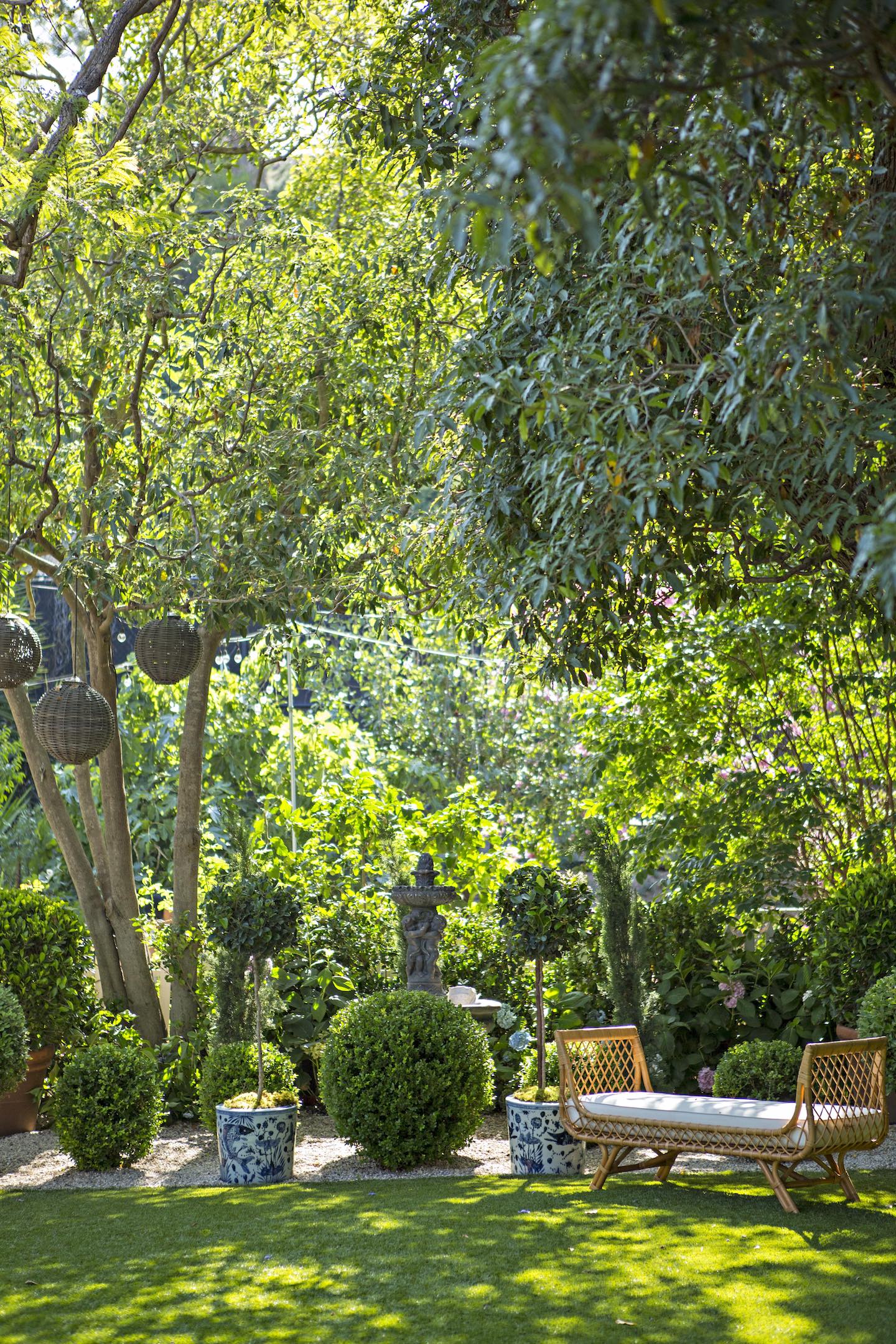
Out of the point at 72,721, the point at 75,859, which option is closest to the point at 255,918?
the point at 72,721

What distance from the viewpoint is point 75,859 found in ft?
22.8

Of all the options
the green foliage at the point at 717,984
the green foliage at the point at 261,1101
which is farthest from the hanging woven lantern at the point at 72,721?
the green foliage at the point at 717,984

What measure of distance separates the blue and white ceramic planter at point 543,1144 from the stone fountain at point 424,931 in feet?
3.00

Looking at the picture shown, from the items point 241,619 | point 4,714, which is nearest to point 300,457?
point 241,619

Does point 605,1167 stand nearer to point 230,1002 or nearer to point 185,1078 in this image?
point 230,1002

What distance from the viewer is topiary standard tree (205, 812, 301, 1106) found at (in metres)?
5.57

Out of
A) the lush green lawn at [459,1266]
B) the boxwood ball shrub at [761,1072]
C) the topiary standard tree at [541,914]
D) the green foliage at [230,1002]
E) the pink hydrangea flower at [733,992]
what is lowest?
the lush green lawn at [459,1266]

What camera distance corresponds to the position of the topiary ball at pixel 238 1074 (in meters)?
5.84

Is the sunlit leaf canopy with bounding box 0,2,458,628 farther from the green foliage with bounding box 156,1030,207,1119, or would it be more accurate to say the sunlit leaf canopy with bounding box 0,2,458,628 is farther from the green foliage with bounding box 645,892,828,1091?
the green foliage with bounding box 645,892,828,1091

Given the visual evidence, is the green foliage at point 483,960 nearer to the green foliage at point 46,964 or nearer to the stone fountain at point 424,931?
the stone fountain at point 424,931

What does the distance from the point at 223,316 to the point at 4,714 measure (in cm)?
862

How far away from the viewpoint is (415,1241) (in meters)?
4.21

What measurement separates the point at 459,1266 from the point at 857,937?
2935mm

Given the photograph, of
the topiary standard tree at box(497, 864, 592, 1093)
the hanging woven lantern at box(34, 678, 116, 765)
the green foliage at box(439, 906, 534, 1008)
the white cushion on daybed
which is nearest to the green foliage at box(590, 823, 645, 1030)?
the topiary standard tree at box(497, 864, 592, 1093)
